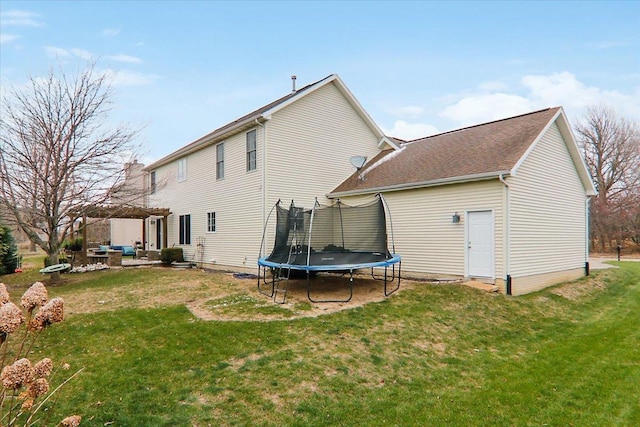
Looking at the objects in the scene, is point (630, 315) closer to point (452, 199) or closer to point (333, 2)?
point (452, 199)

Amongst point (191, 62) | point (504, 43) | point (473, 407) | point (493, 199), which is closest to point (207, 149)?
point (191, 62)

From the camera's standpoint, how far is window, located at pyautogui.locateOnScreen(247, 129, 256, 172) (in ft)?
41.7

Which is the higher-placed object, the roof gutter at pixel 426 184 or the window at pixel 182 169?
the window at pixel 182 169

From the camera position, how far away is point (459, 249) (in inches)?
420

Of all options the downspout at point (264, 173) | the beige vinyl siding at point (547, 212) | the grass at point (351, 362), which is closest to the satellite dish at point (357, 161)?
the downspout at point (264, 173)

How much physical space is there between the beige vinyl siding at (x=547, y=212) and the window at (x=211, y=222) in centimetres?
1011

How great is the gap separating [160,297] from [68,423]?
25.0 feet

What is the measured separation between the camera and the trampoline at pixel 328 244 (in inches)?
357

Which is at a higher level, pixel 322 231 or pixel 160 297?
pixel 322 231

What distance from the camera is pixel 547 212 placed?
11.8 meters

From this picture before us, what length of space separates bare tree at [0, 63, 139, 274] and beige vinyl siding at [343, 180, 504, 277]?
9234mm

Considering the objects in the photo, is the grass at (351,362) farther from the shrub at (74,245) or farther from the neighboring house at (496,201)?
the shrub at (74,245)

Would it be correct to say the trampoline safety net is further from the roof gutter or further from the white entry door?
the white entry door

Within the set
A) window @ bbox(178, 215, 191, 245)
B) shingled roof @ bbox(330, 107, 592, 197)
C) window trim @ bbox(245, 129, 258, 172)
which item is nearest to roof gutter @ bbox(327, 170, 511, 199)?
shingled roof @ bbox(330, 107, 592, 197)
